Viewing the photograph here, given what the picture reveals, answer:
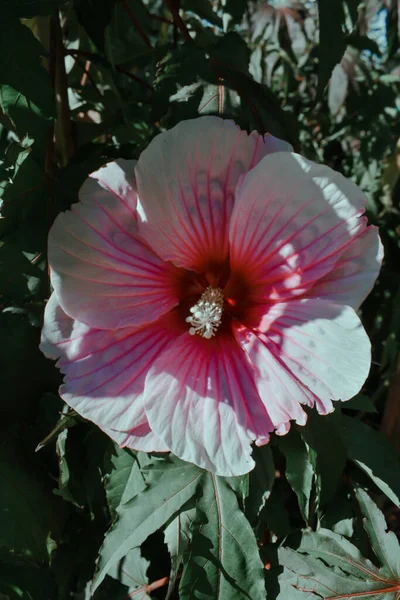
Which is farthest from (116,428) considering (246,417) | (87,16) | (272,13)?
(272,13)

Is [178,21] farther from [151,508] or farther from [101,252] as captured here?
[151,508]

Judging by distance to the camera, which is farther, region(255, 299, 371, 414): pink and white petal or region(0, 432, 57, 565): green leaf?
region(0, 432, 57, 565): green leaf

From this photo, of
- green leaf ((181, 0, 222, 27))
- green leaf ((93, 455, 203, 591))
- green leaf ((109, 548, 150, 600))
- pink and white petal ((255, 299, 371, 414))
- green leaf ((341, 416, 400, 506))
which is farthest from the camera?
green leaf ((181, 0, 222, 27))

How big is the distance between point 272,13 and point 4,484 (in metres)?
1.40

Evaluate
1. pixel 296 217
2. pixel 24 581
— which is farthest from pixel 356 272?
pixel 24 581

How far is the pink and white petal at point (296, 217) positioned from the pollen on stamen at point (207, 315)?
104mm

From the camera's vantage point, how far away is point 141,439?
697 millimetres

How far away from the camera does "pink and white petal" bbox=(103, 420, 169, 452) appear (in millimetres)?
692

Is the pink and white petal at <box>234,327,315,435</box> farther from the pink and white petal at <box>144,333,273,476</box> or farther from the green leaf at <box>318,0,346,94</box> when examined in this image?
the green leaf at <box>318,0,346,94</box>

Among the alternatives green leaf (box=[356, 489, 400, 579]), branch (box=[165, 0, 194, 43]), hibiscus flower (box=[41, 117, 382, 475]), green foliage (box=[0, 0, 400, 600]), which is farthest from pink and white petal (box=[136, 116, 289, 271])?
green leaf (box=[356, 489, 400, 579])

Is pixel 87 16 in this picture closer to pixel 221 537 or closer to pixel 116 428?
pixel 116 428

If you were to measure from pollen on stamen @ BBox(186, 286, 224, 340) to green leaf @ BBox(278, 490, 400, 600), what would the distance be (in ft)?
1.00

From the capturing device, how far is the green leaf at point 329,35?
75 cm

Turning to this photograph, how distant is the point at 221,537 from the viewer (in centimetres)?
76
